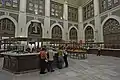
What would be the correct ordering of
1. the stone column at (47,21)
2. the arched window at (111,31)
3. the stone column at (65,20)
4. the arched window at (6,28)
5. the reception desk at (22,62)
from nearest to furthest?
the reception desk at (22,62), the arched window at (111,31), the arched window at (6,28), the stone column at (47,21), the stone column at (65,20)

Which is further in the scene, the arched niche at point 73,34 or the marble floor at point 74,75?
the arched niche at point 73,34

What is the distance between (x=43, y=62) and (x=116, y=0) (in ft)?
51.2

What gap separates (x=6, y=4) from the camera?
55.6ft

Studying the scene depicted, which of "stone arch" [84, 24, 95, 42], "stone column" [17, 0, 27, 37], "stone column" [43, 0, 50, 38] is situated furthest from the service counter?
"stone column" [17, 0, 27, 37]

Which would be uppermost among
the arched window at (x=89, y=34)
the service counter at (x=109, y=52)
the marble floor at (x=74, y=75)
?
the arched window at (x=89, y=34)

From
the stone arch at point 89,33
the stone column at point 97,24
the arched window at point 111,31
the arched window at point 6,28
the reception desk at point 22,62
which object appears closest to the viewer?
the reception desk at point 22,62

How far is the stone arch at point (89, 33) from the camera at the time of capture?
68.1 ft

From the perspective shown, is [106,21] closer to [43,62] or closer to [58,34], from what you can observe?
[58,34]

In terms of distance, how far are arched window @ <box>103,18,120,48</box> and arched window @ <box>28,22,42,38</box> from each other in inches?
463

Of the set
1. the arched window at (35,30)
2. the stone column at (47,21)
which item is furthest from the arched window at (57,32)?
the arched window at (35,30)

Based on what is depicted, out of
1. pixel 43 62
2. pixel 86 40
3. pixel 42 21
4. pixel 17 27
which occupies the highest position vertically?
pixel 42 21

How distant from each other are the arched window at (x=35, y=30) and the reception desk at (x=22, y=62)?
12339mm

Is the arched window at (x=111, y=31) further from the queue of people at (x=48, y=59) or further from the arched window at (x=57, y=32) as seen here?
the queue of people at (x=48, y=59)

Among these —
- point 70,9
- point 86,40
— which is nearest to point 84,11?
point 70,9
